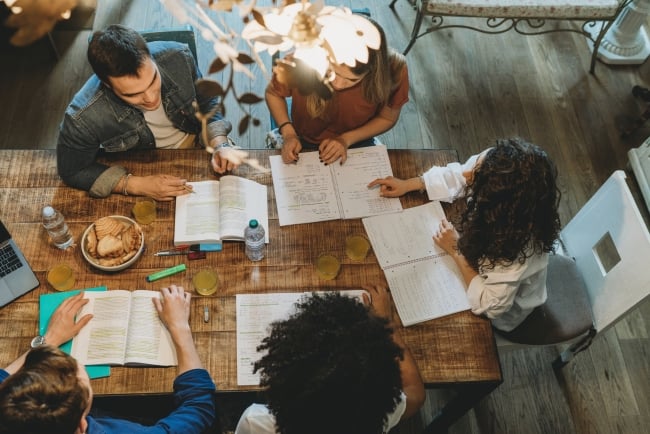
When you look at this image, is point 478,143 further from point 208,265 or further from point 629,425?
point 208,265

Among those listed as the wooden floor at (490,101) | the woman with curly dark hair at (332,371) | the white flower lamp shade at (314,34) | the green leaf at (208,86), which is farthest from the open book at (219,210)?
the wooden floor at (490,101)

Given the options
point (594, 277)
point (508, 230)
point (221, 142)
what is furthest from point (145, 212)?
point (594, 277)

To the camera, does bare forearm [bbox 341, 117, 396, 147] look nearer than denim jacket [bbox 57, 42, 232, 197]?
No

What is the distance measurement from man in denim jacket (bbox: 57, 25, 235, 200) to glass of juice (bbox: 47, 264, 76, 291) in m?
0.29

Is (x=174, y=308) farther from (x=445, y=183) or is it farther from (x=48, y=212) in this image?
(x=445, y=183)

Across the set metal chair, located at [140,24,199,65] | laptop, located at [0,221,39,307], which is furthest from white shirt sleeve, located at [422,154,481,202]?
laptop, located at [0,221,39,307]

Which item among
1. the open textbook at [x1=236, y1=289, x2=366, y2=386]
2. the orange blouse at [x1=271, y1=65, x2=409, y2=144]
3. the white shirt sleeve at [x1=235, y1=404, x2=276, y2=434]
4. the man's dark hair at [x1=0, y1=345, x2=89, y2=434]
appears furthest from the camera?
the orange blouse at [x1=271, y1=65, x2=409, y2=144]

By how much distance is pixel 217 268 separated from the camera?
5.52 feet

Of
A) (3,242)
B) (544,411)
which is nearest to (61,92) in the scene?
(3,242)

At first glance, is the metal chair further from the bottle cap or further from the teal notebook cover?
the teal notebook cover

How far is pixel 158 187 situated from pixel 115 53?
1.42ft

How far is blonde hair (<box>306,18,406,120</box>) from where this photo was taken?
1850 mm

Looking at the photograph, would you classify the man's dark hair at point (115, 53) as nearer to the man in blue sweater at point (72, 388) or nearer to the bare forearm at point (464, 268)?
the man in blue sweater at point (72, 388)

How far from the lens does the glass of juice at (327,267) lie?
1.67 m
